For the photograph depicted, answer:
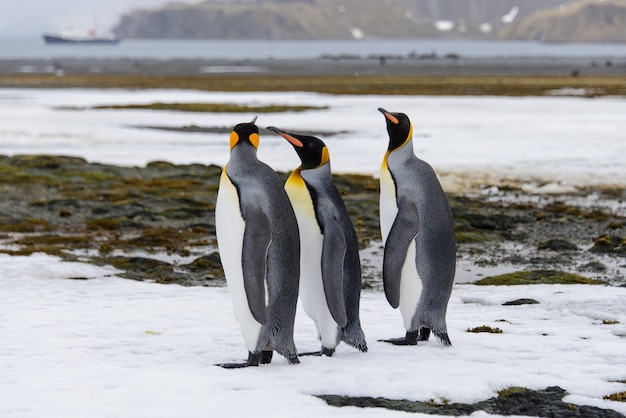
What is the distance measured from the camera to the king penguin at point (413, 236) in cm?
677

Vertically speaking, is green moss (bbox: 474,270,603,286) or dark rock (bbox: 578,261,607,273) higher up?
dark rock (bbox: 578,261,607,273)

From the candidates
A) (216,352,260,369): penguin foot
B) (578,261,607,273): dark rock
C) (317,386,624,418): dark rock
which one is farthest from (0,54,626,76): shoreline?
(317,386,624,418): dark rock

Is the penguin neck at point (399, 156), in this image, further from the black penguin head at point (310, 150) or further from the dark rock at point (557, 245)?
the dark rock at point (557, 245)

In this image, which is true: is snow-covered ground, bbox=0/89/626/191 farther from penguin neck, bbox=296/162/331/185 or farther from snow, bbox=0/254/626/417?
penguin neck, bbox=296/162/331/185

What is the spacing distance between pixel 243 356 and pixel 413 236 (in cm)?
142

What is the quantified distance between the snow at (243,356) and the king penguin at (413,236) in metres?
0.28

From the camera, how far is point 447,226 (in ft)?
22.9

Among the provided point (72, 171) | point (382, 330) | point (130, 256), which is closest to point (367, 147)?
point (72, 171)

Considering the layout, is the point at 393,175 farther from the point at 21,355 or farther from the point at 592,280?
the point at 592,280

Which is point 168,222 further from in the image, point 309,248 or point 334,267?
point 334,267

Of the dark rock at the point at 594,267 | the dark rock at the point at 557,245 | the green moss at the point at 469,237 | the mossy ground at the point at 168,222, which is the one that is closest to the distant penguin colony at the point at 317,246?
the mossy ground at the point at 168,222

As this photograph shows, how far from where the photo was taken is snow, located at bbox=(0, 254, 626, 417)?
5.60 meters

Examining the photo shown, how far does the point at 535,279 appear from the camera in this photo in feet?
33.8

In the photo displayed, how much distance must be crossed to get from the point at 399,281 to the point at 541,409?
5.08ft
